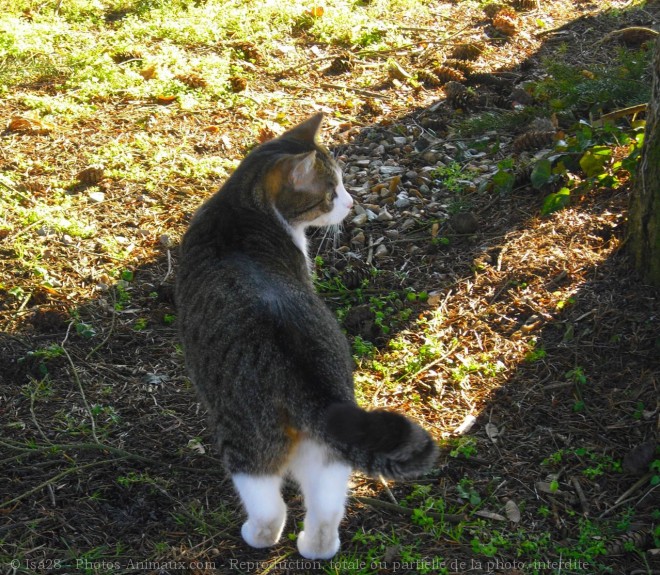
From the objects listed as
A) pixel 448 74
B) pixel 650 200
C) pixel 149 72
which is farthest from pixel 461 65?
pixel 650 200

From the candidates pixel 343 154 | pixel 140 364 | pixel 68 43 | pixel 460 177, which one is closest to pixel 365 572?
pixel 140 364

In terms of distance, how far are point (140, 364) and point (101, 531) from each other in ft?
3.35

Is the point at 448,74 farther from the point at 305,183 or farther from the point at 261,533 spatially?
the point at 261,533

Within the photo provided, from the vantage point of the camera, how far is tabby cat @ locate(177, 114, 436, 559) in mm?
2193

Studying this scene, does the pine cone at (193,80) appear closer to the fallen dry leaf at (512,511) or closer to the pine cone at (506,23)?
the pine cone at (506,23)

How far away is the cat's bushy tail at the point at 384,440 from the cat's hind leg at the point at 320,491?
0.63 feet

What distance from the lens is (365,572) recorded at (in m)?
2.60

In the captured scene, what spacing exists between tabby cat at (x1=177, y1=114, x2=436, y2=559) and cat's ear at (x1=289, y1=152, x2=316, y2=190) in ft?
1.75

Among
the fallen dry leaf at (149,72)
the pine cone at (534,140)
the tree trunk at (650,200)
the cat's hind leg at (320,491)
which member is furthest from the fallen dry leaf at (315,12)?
the cat's hind leg at (320,491)

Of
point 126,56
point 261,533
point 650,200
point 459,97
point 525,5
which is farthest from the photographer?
point 525,5

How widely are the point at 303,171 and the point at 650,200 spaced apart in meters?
1.63

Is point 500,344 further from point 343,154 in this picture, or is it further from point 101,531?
point 343,154

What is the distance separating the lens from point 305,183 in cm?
353

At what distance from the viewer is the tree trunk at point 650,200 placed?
10.9 feet
